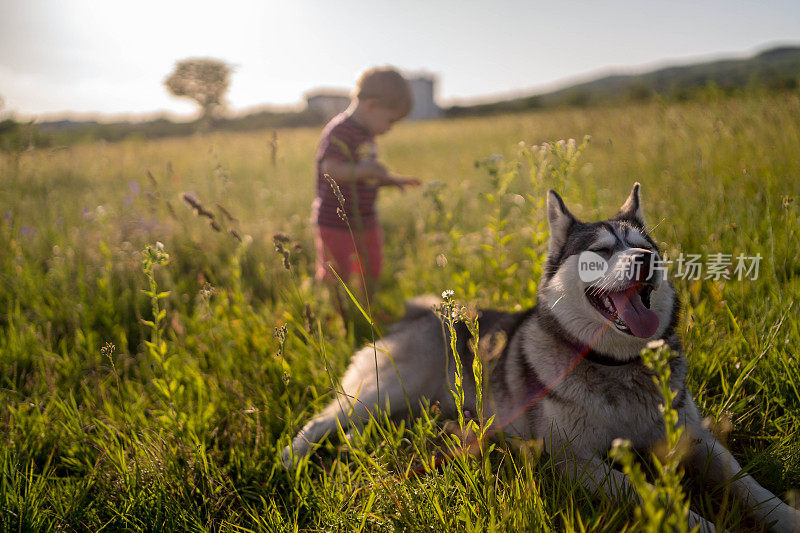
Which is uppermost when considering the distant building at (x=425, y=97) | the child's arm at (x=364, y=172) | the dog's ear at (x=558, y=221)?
the distant building at (x=425, y=97)

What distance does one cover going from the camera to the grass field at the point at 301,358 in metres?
1.89

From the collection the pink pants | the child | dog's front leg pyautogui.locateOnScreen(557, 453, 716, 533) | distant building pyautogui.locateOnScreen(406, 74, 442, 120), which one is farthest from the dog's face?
distant building pyautogui.locateOnScreen(406, 74, 442, 120)

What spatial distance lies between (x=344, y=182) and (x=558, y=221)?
81.6 inches

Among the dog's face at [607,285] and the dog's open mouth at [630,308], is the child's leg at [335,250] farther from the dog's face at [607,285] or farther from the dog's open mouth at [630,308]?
the dog's open mouth at [630,308]

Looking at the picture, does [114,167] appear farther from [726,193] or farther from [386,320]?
[726,193]

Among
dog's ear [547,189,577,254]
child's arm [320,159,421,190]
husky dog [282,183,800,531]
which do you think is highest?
child's arm [320,159,421,190]

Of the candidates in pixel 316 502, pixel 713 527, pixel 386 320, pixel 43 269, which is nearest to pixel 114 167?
pixel 43 269

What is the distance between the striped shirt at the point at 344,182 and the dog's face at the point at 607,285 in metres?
1.70

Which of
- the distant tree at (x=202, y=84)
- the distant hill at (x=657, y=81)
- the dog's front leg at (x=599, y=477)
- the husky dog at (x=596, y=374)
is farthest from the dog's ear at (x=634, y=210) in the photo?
the distant hill at (x=657, y=81)

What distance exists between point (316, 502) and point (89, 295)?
3.31 meters

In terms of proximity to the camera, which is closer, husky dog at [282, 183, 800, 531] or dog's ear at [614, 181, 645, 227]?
husky dog at [282, 183, 800, 531]

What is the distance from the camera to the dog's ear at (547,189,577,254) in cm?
232

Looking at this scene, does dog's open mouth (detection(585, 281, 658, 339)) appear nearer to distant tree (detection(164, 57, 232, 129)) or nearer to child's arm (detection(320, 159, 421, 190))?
child's arm (detection(320, 159, 421, 190))

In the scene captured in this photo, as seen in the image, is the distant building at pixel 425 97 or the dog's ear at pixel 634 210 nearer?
the dog's ear at pixel 634 210
